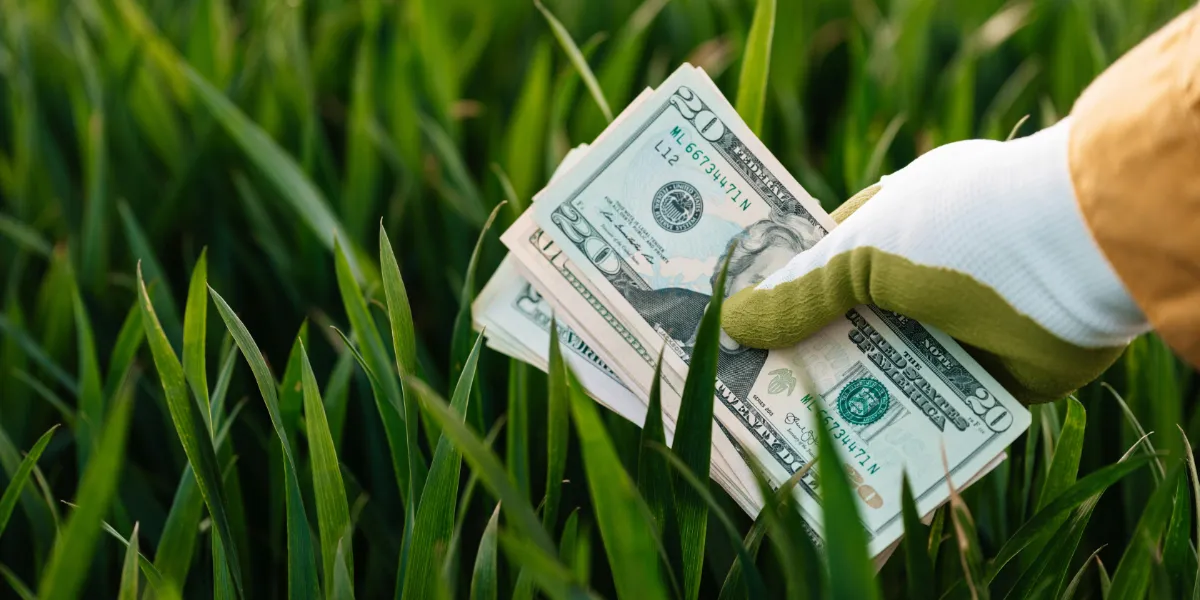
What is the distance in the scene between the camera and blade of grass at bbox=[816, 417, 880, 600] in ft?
1.76

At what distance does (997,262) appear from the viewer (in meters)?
0.67

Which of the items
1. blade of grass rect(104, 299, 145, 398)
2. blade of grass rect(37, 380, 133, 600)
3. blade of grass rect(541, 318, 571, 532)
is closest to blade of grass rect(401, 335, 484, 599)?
blade of grass rect(541, 318, 571, 532)

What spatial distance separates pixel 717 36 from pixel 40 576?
1298mm

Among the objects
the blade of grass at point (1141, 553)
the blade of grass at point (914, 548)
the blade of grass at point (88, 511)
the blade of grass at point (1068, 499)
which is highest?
the blade of grass at point (88, 511)

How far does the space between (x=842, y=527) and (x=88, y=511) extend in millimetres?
416

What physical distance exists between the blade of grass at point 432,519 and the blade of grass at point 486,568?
1.1 inches

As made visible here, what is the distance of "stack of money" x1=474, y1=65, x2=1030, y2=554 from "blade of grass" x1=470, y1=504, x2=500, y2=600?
23 centimetres

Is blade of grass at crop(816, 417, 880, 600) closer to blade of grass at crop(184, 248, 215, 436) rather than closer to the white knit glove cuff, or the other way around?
the white knit glove cuff

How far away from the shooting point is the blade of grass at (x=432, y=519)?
674 mm

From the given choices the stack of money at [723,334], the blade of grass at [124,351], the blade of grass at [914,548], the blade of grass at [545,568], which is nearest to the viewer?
the blade of grass at [545,568]

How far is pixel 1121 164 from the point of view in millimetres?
619

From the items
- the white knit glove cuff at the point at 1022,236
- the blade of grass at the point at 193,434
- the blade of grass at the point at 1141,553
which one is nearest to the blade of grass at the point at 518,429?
the blade of grass at the point at 193,434

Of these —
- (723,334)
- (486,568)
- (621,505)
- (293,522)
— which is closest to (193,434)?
(293,522)

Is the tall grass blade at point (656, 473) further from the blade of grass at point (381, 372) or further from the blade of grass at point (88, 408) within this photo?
the blade of grass at point (88, 408)
